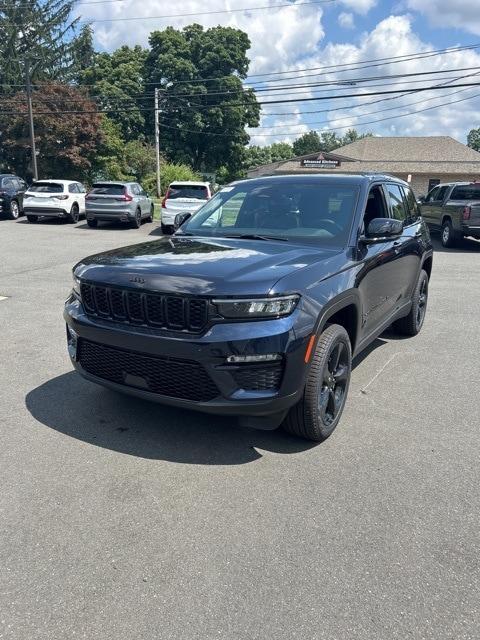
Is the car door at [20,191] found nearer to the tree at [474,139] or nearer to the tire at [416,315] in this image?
the tire at [416,315]

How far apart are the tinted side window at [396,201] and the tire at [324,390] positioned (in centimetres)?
211

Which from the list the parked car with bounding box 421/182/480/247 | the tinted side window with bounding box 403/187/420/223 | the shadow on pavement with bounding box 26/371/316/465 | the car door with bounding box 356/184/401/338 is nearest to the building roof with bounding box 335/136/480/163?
the parked car with bounding box 421/182/480/247

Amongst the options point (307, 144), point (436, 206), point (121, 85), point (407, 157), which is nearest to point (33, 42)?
point (121, 85)

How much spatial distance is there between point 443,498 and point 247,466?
1192mm

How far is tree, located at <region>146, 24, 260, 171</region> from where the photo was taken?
5081cm

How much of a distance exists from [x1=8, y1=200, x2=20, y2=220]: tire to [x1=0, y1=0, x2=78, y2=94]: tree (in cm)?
3050

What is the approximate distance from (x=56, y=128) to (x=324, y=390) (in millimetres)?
32911

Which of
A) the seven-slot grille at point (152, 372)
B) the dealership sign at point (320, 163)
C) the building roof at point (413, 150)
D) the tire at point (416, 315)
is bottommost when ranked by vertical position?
the tire at point (416, 315)

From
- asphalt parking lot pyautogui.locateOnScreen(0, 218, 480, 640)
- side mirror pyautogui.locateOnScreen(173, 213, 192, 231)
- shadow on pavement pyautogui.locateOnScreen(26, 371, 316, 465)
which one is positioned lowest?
asphalt parking lot pyautogui.locateOnScreen(0, 218, 480, 640)

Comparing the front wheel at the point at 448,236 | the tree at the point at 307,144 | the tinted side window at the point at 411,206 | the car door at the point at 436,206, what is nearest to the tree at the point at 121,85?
the car door at the point at 436,206

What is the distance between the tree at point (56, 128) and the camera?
32.1m

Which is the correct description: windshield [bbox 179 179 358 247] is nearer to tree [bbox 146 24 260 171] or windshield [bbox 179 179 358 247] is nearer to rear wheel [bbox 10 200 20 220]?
rear wheel [bbox 10 200 20 220]

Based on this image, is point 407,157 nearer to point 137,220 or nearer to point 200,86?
point 200,86

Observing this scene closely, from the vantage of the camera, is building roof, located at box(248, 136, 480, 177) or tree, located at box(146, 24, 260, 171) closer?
building roof, located at box(248, 136, 480, 177)
